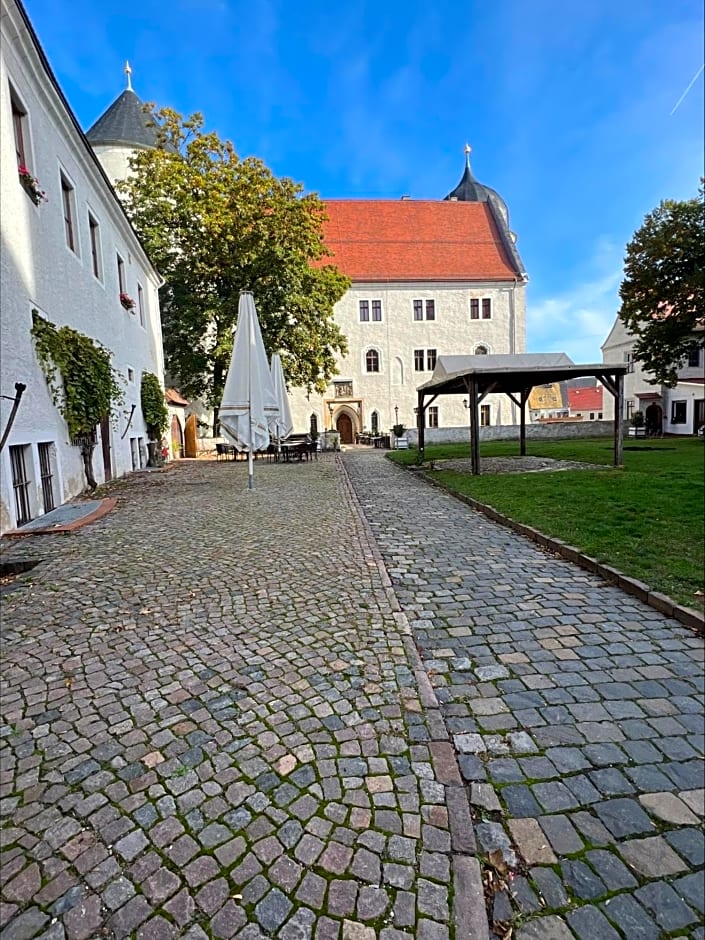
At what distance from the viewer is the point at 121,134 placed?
2822 cm

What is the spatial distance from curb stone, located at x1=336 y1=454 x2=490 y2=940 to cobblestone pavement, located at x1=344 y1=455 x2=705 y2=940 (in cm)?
5

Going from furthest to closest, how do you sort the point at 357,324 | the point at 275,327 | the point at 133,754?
the point at 357,324
the point at 275,327
the point at 133,754

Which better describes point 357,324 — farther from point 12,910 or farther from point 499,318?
point 12,910

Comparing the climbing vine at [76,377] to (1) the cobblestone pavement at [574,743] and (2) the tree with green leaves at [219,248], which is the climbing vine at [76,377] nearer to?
(1) the cobblestone pavement at [574,743]

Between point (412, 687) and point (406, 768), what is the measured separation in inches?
25.5

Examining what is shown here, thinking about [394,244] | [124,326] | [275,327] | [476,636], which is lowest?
[476,636]

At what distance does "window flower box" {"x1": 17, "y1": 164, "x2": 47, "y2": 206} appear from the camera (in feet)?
25.7

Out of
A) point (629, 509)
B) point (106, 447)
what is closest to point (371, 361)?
point (106, 447)

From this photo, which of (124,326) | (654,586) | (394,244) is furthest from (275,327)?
(654,586)

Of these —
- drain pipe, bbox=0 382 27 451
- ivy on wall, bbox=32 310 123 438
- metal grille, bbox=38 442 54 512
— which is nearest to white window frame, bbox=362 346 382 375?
ivy on wall, bbox=32 310 123 438

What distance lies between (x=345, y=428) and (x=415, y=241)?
1564 cm

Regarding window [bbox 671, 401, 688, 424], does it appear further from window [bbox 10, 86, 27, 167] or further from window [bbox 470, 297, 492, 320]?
window [bbox 10, 86, 27, 167]

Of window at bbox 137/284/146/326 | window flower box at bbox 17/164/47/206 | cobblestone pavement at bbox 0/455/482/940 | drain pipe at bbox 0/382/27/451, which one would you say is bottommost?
cobblestone pavement at bbox 0/455/482/940

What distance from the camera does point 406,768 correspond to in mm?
2154
